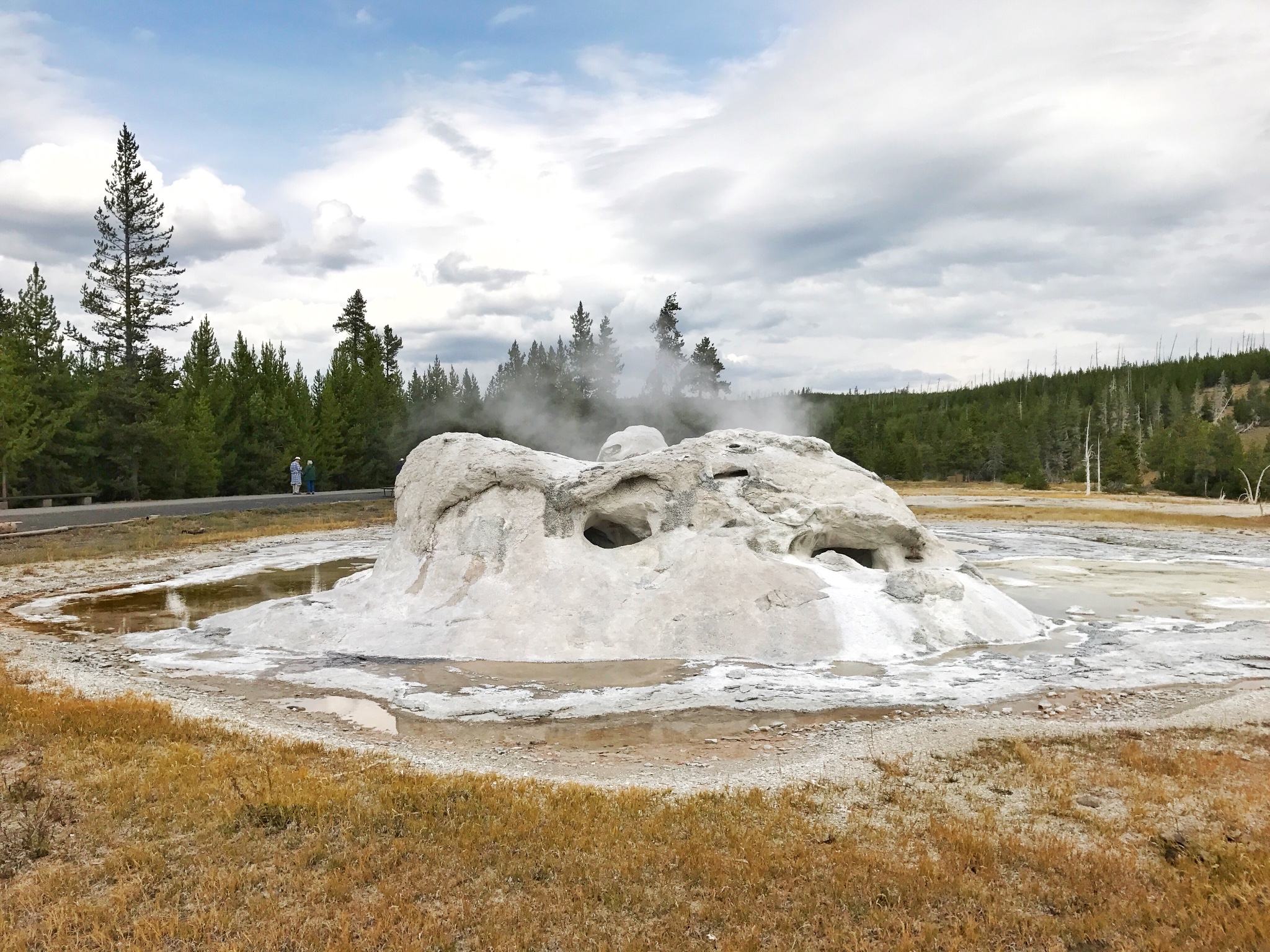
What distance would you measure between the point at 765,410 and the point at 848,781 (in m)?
24.0

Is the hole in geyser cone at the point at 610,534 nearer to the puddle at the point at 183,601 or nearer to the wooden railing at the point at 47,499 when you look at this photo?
the puddle at the point at 183,601

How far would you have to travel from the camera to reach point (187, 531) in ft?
94.7

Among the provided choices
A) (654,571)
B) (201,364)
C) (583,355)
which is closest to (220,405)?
(201,364)

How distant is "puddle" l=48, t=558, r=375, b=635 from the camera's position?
14719 millimetres

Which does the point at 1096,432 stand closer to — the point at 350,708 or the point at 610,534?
the point at 610,534

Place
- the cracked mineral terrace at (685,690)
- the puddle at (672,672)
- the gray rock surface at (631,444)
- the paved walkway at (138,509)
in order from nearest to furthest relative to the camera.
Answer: the cracked mineral terrace at (685,690), the puddle at (672,672), the gray rock surface at (631,444), the paved walkway at (138,509)

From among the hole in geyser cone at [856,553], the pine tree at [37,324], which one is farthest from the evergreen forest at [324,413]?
the hole in geyser cone at [856,553]

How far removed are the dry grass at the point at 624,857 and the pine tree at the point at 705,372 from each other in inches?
2140

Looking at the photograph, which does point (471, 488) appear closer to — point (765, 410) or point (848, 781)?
point (848, 781)

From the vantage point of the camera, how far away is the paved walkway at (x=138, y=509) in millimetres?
27750

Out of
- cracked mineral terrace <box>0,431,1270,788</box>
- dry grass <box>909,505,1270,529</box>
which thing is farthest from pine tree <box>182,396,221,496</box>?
dry grass <box>909,505,1270,529</box>

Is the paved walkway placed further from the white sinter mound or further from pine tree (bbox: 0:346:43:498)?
the white sinter mound

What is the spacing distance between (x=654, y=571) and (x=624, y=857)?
26.2 feet

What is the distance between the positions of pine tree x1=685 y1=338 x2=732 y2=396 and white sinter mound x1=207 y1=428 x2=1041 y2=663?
151 feet
